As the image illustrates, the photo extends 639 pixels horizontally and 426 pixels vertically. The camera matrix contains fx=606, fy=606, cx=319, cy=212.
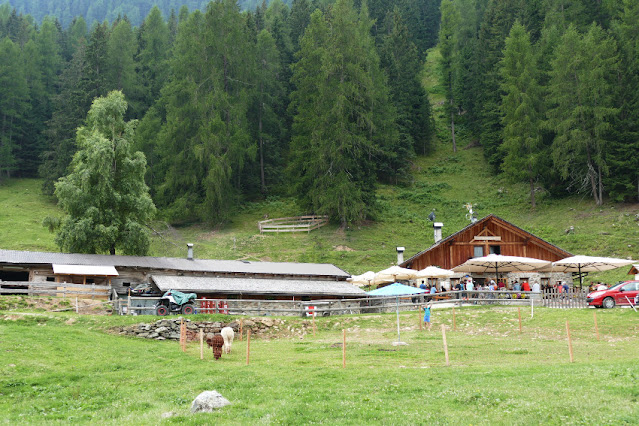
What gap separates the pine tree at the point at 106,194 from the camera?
41.0 metres

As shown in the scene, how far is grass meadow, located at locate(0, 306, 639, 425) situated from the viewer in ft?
37.4

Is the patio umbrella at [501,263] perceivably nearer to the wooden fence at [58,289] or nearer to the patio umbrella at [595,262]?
the patio umbrella at [595,262]

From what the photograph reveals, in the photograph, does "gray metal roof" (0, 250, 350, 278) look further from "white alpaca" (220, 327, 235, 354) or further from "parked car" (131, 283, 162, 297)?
"white alpaca" (220, 327, 235, 354)

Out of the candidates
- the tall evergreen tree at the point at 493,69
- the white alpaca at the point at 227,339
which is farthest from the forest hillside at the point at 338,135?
the white alpaca at the point at 227,339

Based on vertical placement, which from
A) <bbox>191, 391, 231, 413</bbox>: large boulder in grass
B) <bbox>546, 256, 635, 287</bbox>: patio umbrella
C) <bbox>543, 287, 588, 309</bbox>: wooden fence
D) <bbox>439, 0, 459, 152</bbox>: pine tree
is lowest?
<bbox>191, 391, 231, 413</bbox>: large boulder in grass

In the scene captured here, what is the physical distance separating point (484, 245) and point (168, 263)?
2117 centimetres

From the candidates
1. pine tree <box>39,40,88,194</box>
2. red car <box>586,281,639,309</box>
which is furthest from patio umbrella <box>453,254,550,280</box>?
pine tree <box>39,40,88,194</box>

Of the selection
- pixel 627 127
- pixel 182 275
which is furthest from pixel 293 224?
pixel 627 127

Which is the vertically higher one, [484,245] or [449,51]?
[449,51]

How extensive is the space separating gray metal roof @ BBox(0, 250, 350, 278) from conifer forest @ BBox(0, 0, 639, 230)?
951cm

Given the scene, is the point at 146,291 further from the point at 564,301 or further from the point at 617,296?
the point at 617,296

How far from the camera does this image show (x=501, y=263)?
3619 centimetres

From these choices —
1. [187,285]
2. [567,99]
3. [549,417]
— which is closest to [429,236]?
[567,99]

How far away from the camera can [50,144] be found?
73625 millimetres
